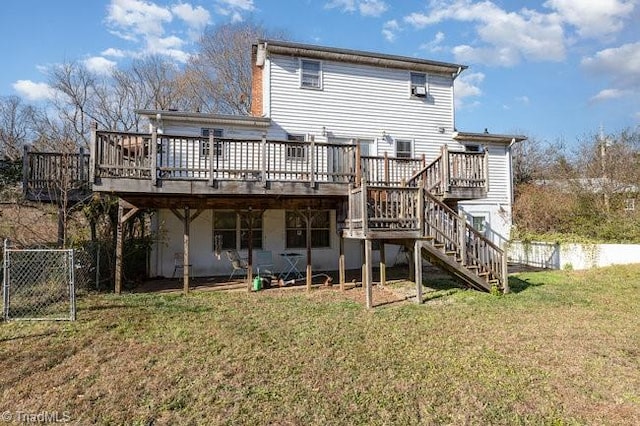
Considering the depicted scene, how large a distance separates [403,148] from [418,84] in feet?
8.56

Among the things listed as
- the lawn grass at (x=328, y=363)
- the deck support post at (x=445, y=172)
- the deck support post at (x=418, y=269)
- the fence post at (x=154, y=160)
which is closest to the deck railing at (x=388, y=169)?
the deck support post at (x=445, y=172)

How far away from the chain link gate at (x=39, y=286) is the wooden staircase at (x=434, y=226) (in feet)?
18.5

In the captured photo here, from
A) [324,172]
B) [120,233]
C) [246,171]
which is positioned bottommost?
[120,233]

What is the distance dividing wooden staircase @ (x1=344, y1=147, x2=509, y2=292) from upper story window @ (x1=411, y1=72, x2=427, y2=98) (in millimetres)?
5010

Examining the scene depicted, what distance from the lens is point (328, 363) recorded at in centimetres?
473

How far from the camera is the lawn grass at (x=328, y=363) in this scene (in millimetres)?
3619

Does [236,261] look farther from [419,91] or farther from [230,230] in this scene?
[419,91]

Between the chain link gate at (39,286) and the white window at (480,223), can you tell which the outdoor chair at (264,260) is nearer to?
the chain link gate at (39,286)

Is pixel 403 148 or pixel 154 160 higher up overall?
pixel 403 148

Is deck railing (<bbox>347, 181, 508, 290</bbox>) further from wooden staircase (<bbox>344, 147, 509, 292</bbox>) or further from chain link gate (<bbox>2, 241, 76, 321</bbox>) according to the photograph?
chain link gate (<bbox>2, 241, 76, 321</bbox>)

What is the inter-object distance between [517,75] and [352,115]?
1136 centimetres

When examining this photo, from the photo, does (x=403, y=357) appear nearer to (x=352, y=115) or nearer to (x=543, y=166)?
(x=352, y=115)

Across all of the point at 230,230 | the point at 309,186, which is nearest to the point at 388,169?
the point at 309,186

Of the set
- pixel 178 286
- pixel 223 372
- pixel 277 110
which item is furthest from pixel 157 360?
pixel 277 110
